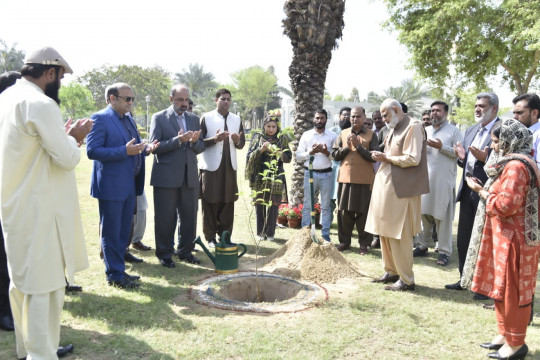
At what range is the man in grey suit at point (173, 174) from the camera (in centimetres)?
592

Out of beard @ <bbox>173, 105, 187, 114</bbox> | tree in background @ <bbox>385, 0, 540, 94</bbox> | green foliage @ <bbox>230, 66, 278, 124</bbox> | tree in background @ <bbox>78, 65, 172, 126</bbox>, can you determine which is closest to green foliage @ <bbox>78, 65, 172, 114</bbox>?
tree in background @ <bbox>78, 65, 172, 126</bbox>

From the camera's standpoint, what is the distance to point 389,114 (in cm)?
527

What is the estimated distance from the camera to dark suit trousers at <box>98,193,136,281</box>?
4918 millimetres

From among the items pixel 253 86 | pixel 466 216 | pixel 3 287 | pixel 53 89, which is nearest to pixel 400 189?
pixel 466 216

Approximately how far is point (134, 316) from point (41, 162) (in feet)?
6.32

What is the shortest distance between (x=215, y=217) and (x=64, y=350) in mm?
3876

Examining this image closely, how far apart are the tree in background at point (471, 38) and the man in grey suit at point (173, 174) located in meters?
10.5

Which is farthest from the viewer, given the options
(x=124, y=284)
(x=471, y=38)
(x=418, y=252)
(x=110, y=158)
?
(x=471, y=38)

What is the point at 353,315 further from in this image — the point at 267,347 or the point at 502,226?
the point at 502,226

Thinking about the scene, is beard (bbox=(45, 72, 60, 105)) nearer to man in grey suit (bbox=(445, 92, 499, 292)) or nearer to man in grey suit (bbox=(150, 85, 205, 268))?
man in grey suit (bbox=(150, 85, 205, 268))

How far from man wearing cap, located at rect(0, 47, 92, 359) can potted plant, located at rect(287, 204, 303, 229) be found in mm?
6012

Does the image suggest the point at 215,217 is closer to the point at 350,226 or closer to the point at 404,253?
the point at 350,226

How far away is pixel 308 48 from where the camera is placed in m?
9.59

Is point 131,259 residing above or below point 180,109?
below
